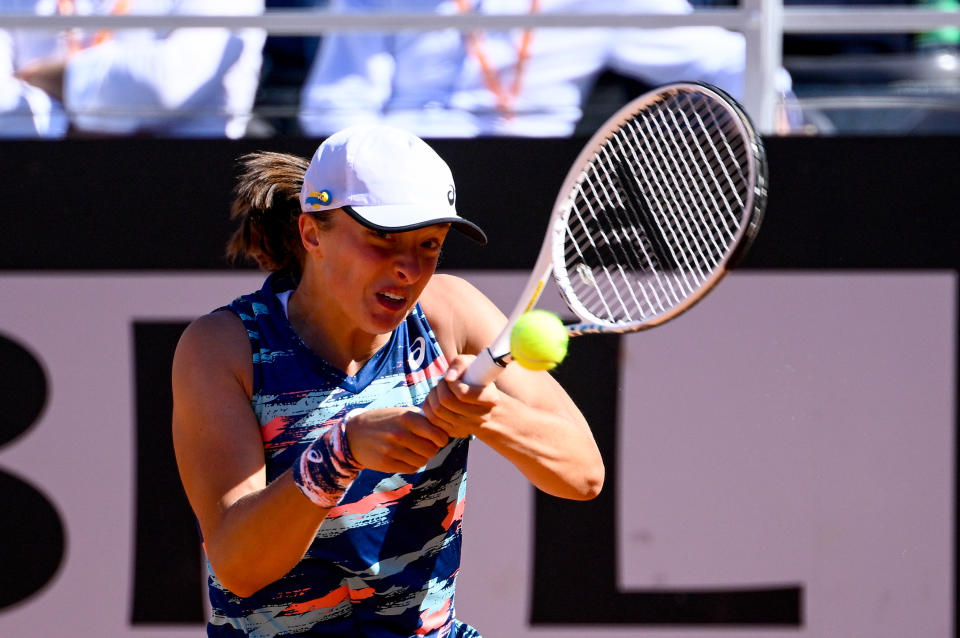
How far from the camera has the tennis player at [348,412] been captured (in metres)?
1.71

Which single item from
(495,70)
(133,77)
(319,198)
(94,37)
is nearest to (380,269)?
(319,198)

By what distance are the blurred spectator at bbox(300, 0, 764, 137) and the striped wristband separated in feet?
6.13

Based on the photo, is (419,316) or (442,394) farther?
(419,316)

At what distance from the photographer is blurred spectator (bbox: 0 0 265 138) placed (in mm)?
3457

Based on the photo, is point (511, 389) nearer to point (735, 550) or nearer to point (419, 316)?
point (419, 316)

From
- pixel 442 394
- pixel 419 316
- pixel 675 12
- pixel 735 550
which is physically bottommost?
pixel 735 550

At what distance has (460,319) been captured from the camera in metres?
2.08

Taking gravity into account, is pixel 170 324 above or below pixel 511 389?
above

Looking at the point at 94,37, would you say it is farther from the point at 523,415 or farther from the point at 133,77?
the point at 523,415

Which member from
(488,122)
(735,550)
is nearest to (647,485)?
(735,550)

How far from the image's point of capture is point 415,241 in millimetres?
1823

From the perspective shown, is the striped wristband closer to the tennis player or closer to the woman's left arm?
the tennis player

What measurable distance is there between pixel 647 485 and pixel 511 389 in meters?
1.33

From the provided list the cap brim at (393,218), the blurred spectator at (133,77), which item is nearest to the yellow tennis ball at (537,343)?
the cap brim at (393,218)
